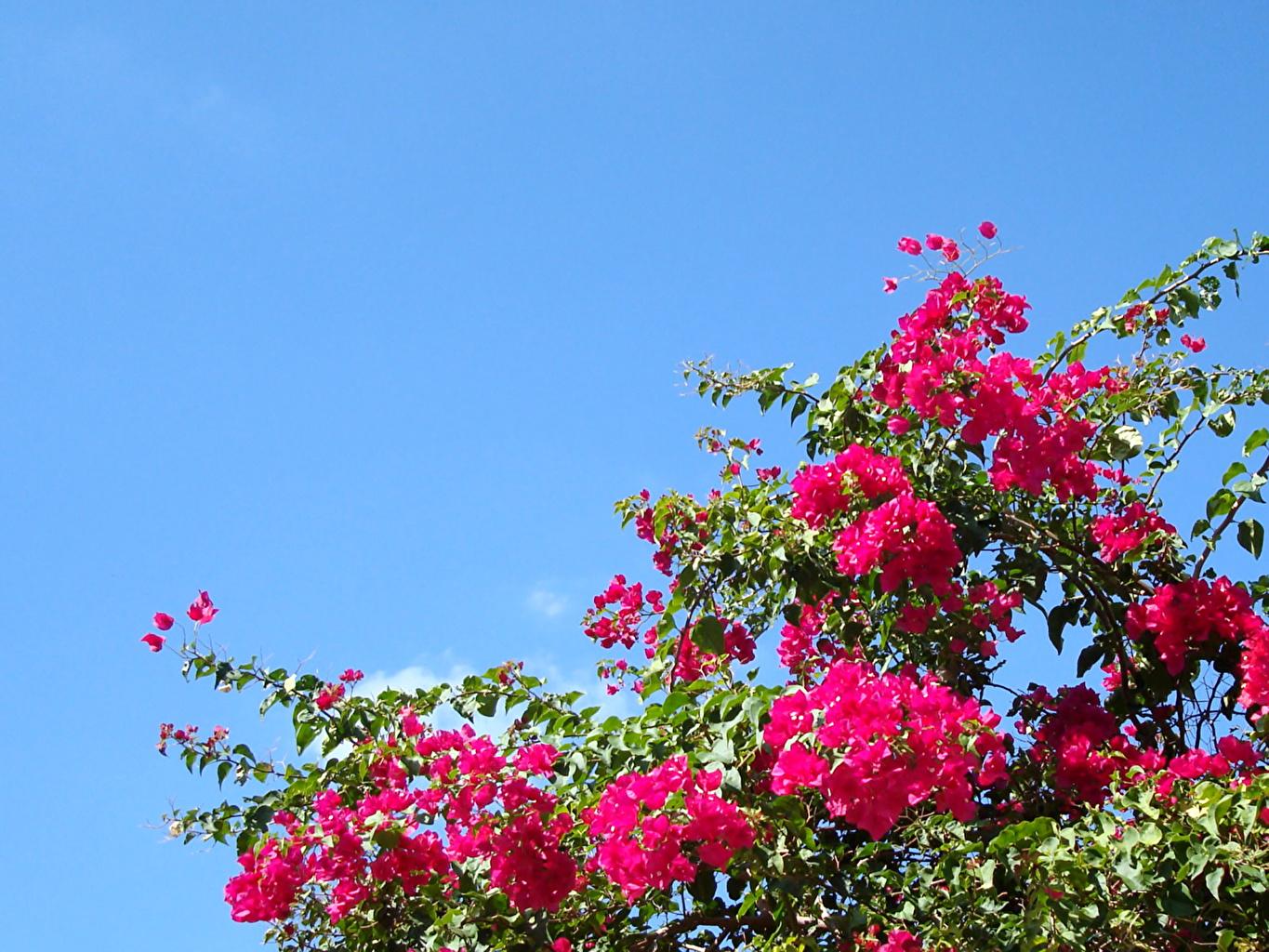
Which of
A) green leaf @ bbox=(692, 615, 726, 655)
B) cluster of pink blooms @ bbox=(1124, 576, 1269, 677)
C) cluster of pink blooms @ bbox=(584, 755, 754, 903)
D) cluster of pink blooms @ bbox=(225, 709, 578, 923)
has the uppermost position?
green leaf @ bbox=(692, 615, 726, 655)

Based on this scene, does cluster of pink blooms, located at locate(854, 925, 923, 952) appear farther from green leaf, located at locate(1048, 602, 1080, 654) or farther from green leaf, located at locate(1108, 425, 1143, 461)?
green leaf, located at locate(1108, 425, 1143, 461)

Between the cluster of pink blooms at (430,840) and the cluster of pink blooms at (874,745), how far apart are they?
2.95ft

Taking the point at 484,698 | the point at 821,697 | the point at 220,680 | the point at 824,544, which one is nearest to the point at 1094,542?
the point at 824,544

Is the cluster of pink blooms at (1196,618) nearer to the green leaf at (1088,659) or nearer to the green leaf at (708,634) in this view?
the green leaf at (1088,659)

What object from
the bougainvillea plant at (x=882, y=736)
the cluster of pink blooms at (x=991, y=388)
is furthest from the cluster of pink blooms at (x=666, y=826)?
the cluster of pink blooms at (x=991, y=388)

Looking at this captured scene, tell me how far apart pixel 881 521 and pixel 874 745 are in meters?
0.89

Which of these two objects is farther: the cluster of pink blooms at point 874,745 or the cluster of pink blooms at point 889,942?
the cluster of pink blooms at point 889,942

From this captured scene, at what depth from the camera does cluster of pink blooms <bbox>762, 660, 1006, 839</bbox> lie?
278 centimetres

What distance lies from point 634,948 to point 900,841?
34.4 inches

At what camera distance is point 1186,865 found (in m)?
2.80

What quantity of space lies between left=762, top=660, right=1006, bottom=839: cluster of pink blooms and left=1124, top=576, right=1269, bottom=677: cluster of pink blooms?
1.24 m

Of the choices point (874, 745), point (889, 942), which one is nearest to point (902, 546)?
point (874, 745)

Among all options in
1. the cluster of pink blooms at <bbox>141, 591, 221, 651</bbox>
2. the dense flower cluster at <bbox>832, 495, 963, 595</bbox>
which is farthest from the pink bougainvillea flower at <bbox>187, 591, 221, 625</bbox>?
the dense flower cluster at <bbox>832, 495, 963, 595</bbox>

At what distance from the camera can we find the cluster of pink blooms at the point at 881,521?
11.5 feet
